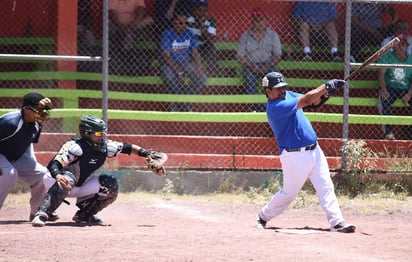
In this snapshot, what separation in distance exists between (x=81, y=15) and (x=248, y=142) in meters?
3.55

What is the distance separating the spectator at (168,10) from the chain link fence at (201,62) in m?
0.02

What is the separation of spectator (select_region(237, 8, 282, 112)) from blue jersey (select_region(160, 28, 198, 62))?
2.62 feet

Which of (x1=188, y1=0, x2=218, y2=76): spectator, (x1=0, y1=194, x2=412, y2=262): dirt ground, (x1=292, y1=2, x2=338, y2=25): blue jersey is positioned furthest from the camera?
(x1=292, y1=2, x2=338, y2=25): blue jersey

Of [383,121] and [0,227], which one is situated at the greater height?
[383,121]

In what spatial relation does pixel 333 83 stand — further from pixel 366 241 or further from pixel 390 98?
pixel 390 98

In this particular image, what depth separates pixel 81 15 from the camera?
1306cm

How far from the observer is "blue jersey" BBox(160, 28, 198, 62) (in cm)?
1216

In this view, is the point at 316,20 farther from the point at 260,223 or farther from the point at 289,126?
the point at 260,223

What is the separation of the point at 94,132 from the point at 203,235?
5.69ft

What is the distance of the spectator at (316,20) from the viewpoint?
12570 mm

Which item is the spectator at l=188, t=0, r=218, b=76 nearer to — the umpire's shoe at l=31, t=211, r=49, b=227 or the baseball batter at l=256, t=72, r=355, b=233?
the baseball batter at l=256, t=72, r=355, b=233

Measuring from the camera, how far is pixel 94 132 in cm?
869

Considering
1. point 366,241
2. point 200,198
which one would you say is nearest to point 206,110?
point 200,198

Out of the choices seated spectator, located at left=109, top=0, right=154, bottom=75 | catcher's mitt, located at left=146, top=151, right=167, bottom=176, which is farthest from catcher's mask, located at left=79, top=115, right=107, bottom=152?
seated spectator, located at left=109, top=0, right=154, bottom=75
